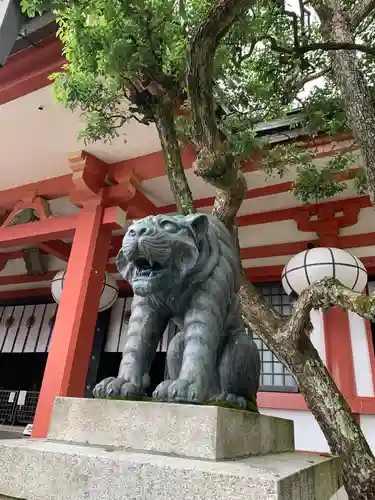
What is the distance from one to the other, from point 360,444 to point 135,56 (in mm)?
2294

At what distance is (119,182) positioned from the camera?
13.6 feet

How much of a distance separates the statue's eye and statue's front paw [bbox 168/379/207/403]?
56 cm

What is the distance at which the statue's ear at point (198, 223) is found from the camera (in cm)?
157

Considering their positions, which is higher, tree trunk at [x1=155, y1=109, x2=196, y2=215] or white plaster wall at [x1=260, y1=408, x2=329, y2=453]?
tree trunk at [x1=155, y1=109, x2=196, y2=215]

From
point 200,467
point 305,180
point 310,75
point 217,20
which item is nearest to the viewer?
point 200,467

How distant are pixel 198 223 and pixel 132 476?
938 millimetres

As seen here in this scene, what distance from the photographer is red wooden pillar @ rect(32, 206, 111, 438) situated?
3213mm

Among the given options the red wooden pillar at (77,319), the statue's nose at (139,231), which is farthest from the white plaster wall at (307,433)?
the statue's nose at (139,231)

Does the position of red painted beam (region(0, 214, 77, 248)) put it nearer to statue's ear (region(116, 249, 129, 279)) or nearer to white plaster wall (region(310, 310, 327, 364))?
statue's ear (region(116, 249, 129, 279))

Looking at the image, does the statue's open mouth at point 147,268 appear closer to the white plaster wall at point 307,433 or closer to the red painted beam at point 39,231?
the red painted beam at point 39,231

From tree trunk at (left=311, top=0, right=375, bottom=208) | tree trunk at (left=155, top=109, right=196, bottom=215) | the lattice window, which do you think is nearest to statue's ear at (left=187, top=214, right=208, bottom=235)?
tree trunk at (left=155, top=109, right=196, bottom=215)

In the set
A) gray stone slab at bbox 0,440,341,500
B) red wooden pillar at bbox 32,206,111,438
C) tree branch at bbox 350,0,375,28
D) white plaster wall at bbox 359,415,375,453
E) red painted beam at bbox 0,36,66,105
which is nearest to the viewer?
gray stone slab at bbox 0,440,341,500

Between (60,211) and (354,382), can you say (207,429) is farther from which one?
(60,211)

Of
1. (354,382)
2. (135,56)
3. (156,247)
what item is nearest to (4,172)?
(135,56)
